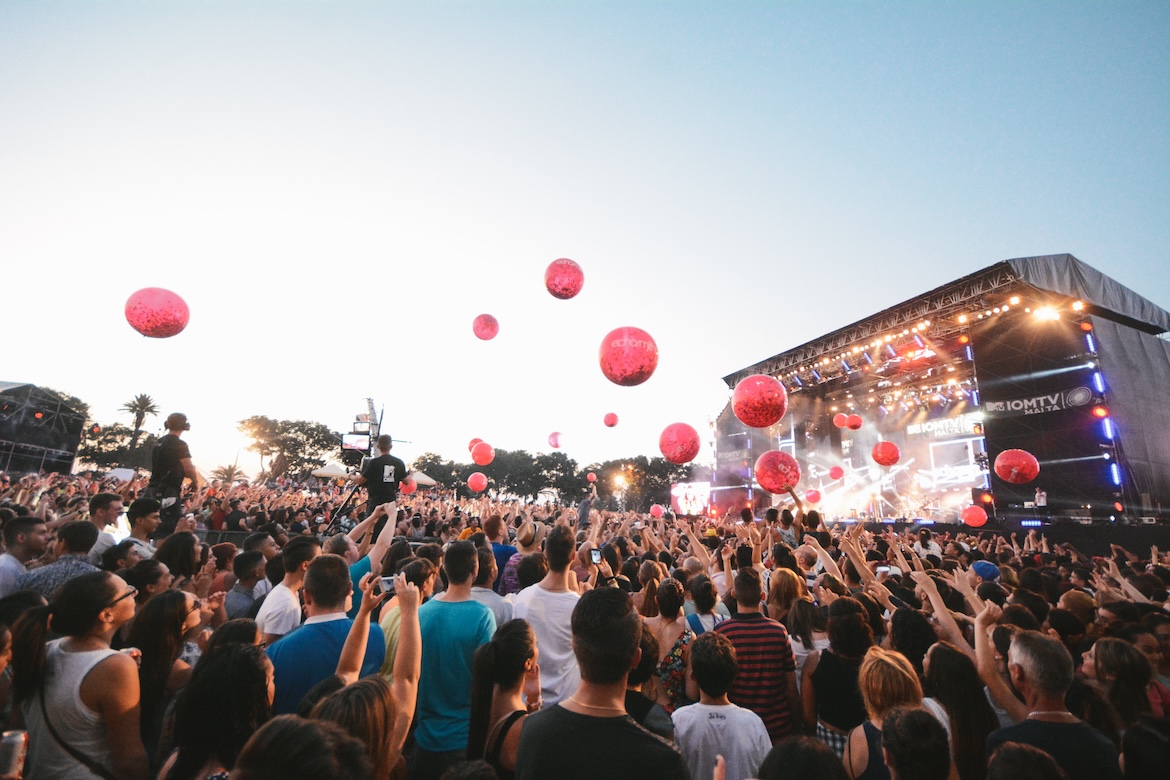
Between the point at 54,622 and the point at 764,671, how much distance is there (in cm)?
338

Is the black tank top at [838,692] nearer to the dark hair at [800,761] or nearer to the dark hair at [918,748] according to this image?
the dark hair at [918,748]

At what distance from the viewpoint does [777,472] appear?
8695 millimetres

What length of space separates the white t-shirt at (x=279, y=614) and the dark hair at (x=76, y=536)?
1.46m

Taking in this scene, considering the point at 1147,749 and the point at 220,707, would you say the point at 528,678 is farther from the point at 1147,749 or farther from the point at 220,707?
the point at 1147,749

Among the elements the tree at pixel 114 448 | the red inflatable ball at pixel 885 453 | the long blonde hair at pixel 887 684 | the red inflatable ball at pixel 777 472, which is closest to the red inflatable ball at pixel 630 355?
the red inflatable ball at pixel 777 472

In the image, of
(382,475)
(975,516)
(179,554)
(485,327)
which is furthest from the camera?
(975,516)

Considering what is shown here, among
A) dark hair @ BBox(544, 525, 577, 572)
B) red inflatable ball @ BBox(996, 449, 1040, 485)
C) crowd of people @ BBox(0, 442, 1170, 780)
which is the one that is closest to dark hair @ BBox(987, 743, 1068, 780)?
crowd of people @ BBox(0, 442, 1170, 780)

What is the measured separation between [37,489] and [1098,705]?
14.4 meters

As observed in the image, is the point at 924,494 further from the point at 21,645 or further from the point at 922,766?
the point at 21,645

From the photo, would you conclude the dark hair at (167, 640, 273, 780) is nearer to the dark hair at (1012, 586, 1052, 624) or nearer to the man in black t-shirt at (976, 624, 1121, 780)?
the man in black t-shirt at (976, 624, 1121, 780)

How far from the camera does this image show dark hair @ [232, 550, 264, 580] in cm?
398

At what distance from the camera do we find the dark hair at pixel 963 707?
7.39 ft

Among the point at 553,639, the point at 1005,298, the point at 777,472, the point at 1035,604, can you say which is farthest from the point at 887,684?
the point at 1005,298

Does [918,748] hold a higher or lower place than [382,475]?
lower
